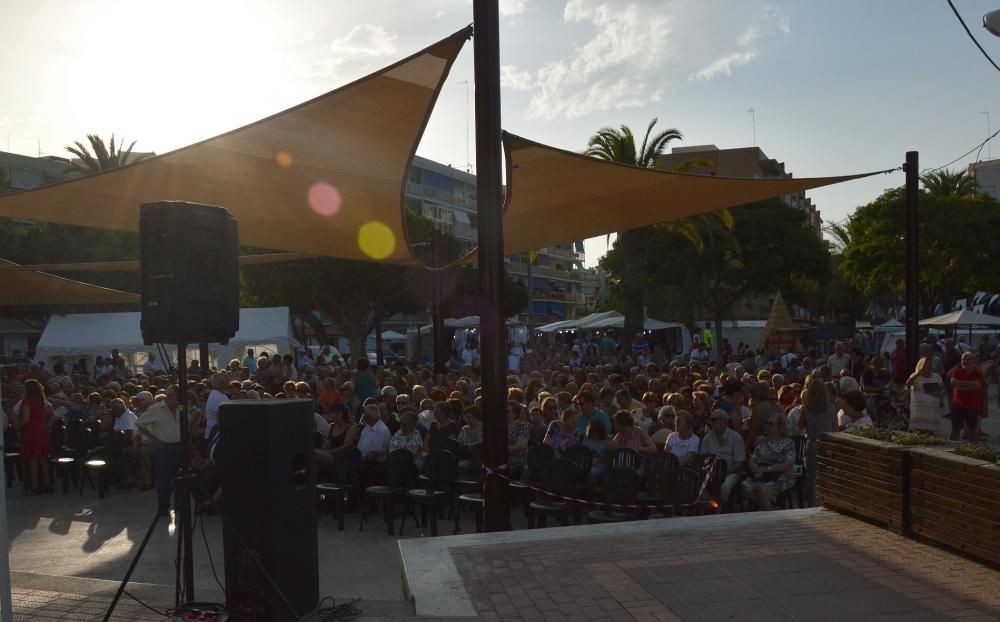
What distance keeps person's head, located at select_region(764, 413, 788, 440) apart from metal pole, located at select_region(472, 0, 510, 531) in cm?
269

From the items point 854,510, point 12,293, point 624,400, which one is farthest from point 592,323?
point 854,510

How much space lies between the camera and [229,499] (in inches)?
184

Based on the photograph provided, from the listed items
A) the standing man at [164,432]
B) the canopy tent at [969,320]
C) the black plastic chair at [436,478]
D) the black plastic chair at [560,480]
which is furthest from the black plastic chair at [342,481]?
the canopy tent at [969,320]

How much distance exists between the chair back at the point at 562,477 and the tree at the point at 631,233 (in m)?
16.4

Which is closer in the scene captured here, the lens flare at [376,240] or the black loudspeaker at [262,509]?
the black loudspeaker at [262,509]

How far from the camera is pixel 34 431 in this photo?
11461 mm

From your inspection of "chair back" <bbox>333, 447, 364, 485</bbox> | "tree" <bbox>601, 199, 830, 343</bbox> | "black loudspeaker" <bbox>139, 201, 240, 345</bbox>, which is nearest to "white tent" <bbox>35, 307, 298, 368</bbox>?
"chair back" <bbox>333, 447, 364, 485</bbox>

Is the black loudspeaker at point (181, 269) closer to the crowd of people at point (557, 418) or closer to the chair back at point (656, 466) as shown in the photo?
the crowd of people at point (557, 418)

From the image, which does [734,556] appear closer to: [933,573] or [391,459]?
[933,573]

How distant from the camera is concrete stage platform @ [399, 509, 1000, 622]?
452 centimetres

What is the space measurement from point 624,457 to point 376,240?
456 cm

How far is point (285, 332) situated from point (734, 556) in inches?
770

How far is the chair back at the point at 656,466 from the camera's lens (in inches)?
305

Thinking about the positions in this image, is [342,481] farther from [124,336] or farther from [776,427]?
[124,336]
